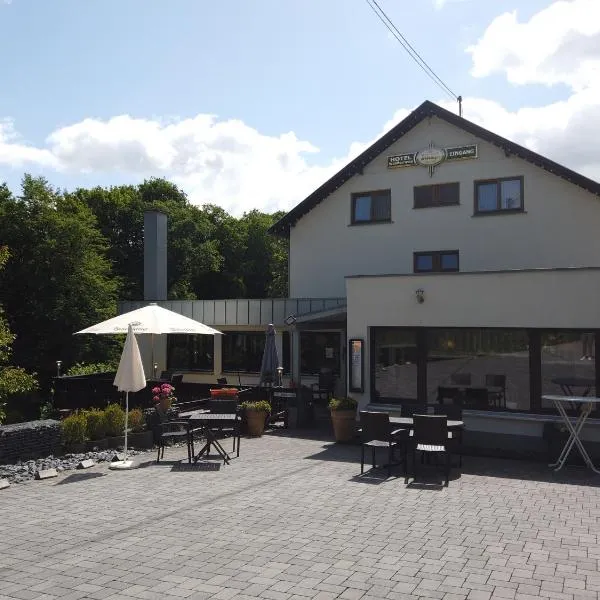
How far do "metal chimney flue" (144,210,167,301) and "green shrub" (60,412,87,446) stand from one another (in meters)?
13.0

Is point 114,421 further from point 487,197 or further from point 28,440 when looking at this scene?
point 487,197

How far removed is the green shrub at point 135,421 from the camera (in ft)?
42.3

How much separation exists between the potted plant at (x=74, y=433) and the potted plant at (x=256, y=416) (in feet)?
12.1

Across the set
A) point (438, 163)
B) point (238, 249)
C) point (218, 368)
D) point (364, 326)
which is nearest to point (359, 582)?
point (364, 326)

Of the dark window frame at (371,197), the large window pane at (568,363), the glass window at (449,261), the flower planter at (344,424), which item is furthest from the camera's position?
the dark window frame at (371,197)

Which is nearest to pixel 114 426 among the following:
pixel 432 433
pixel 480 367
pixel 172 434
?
pixel 172 434

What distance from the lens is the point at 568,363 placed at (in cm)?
1264

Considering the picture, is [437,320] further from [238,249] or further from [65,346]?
[238,249]

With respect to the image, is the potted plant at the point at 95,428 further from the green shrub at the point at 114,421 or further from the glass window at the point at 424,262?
the glass window at the point at 424,262

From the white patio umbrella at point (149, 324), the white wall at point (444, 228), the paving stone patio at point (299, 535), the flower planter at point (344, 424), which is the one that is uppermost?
the white wall at point (444, 228)

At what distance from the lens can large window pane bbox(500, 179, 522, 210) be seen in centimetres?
1873

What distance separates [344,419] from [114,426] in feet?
15.2

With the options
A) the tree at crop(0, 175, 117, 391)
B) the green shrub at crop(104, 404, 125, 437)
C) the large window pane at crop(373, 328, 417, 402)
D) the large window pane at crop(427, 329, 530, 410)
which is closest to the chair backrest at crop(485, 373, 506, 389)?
the large window pane at crop(427, 329, 530, 410)

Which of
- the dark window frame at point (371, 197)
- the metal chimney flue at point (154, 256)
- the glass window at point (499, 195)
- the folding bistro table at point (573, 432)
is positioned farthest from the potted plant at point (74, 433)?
the metal chimney flue at point (154, 256)
